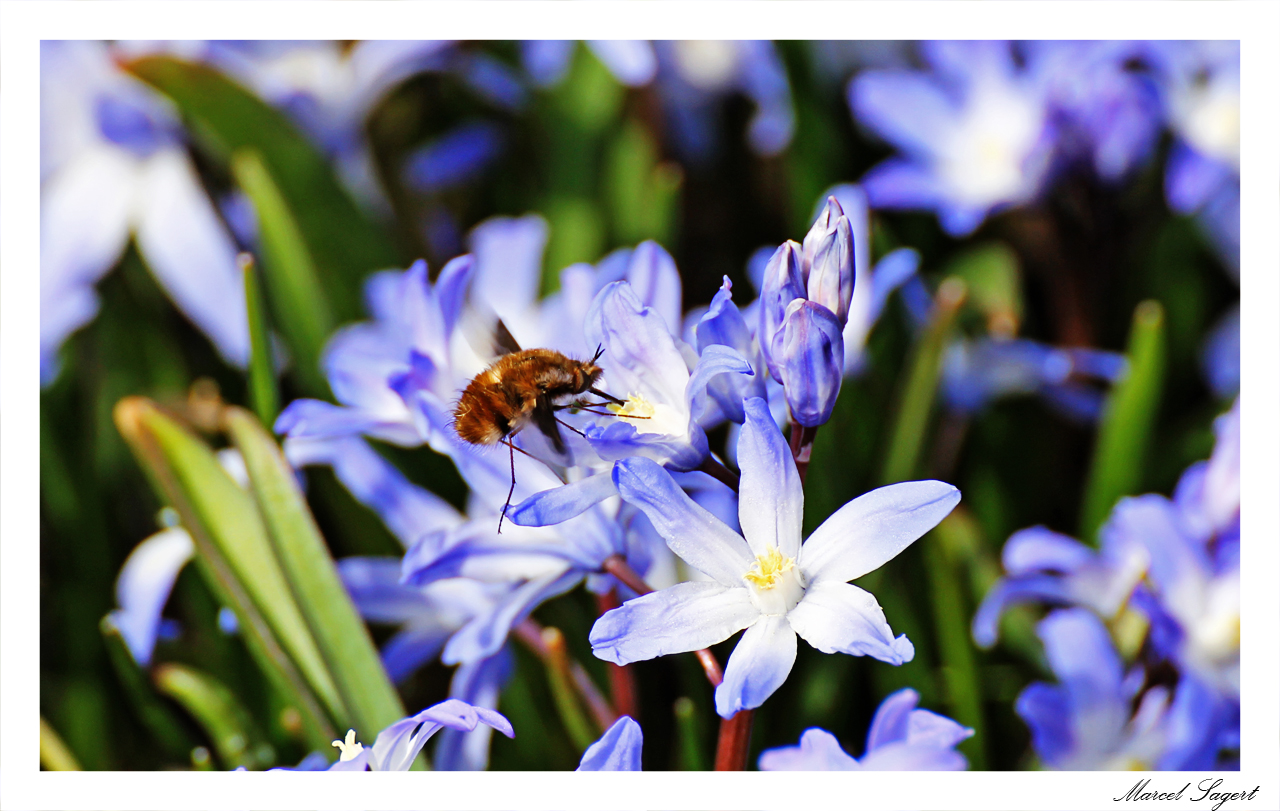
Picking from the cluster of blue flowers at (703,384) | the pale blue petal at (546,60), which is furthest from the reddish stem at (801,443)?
the pale blue petal at (546,60)

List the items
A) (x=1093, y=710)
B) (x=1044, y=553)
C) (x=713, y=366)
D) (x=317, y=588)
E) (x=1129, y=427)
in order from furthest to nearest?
(x=1129, y=427) < (x=1044, y=553) < (x=1093, y=710) < (x=317, y=588) < (x=713, y=366)

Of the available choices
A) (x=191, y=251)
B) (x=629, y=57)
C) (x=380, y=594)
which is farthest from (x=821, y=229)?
(x=191, y=251)

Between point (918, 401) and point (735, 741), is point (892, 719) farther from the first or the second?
point (918, 401)

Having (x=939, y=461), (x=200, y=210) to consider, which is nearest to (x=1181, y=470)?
(x=939, y=461)

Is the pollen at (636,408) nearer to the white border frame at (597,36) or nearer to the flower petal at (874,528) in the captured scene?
the flower petal at (874,528)

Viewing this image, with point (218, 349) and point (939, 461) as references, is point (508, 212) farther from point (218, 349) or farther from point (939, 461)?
point (939, 461)

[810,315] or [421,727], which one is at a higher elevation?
[810,315]

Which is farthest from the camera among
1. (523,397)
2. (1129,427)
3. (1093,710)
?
(1129,427)
